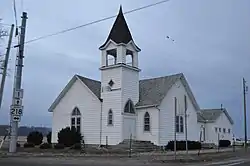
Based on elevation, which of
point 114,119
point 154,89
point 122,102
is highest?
point 154,89

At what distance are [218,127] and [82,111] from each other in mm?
21040

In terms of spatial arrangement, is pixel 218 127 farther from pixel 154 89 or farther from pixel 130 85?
pixel 130 85

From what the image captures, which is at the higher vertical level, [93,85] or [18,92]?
[93,85]

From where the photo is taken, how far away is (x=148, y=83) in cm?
4134

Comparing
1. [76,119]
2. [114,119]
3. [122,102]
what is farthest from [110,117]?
[76,119]

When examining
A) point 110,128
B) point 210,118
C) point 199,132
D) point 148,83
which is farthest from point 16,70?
point 210,118

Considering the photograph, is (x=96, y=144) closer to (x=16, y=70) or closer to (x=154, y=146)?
(x=154, y=146)

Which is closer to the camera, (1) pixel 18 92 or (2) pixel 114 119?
(1) pixel 18 92

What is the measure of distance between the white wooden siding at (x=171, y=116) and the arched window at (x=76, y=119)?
9.04 metres

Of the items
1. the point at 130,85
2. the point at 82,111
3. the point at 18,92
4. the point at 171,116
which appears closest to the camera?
the point at 18,92

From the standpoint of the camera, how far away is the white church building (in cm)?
3669

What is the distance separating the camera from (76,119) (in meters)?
40.7

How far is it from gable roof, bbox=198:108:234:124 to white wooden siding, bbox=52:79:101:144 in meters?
15.8

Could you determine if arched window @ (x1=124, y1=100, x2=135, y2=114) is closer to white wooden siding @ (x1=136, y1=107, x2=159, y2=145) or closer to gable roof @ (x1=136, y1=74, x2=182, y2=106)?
white wooden siding @ (x1=136, y1=107, x2=159, y2=145)
